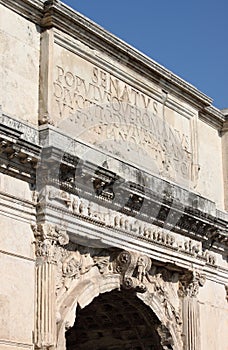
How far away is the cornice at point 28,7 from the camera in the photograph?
47.6 feet

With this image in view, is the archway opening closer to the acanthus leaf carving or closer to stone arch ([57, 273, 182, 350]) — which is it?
stone arch ([57, 273, 182, 350])

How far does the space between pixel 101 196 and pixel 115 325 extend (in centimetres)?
347

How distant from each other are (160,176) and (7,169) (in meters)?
4.37

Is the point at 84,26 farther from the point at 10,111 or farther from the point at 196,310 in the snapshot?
the point at 196,310

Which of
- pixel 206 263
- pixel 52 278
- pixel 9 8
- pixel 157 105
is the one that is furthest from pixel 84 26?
pixel 206 263

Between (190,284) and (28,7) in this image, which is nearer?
(28,7)

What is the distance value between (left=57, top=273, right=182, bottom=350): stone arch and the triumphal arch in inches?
0.9

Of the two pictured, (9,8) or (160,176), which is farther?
(160,176)

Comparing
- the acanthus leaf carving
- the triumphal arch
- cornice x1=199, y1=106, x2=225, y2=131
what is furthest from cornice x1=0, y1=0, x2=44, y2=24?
cornice x1=199, y1=106, x2=225, y2=131

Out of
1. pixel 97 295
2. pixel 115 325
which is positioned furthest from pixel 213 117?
pixel 97 295

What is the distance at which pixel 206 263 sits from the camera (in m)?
18.2

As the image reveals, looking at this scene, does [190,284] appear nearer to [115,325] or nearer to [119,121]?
[115,325]

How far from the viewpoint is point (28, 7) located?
14781 mm

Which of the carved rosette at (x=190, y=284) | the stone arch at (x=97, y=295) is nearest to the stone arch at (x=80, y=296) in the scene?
the stone arch at (x=97, y=295)
